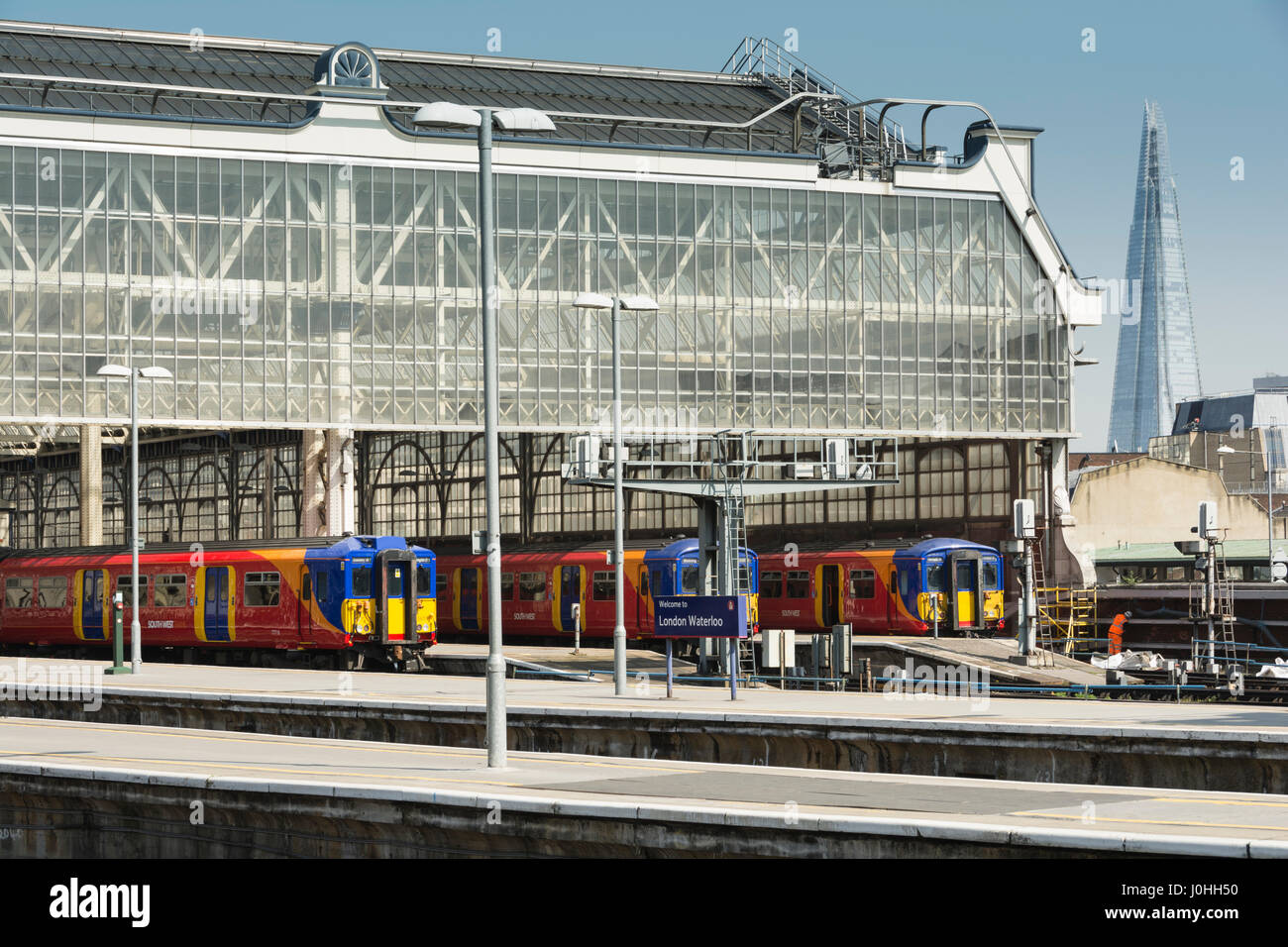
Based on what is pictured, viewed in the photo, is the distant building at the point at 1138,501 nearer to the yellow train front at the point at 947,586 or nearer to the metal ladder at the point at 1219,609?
the metal ladder at the point at 1219,609

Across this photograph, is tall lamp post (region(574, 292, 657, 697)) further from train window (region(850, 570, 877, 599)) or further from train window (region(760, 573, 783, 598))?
train window (region(760, 573, 783, 598))

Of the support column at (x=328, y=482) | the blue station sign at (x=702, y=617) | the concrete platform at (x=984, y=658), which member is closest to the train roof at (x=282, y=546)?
the support column at (x=328, y=482)

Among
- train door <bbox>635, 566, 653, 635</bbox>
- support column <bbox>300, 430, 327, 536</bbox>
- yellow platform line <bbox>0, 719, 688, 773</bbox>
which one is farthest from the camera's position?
support column <bbox>300, 430, 327, 536</bbox>

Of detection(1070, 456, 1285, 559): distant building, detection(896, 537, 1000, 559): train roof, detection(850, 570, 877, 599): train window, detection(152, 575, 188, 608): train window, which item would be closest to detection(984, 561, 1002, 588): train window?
detection(896, 537, 1000, 559): train roof

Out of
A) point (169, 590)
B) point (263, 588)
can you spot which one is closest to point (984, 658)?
point (263, 588)

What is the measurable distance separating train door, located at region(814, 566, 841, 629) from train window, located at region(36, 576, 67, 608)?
24.4 m

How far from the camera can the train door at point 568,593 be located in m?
51.3

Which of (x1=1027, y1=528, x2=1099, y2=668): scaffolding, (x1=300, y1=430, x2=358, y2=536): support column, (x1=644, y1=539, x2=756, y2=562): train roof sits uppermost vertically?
(x1=300, y1=430, x2=358, y2=536): support column

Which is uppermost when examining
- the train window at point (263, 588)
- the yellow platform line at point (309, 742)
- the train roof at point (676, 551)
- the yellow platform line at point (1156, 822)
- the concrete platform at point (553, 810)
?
the train roof at point (676, 551)

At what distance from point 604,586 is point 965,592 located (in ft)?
36.1

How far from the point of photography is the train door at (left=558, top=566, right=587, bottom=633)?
51312 millimetres

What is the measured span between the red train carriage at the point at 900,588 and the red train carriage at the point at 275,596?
12055mm

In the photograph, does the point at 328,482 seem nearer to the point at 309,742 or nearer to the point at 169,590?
the point at 169,590
